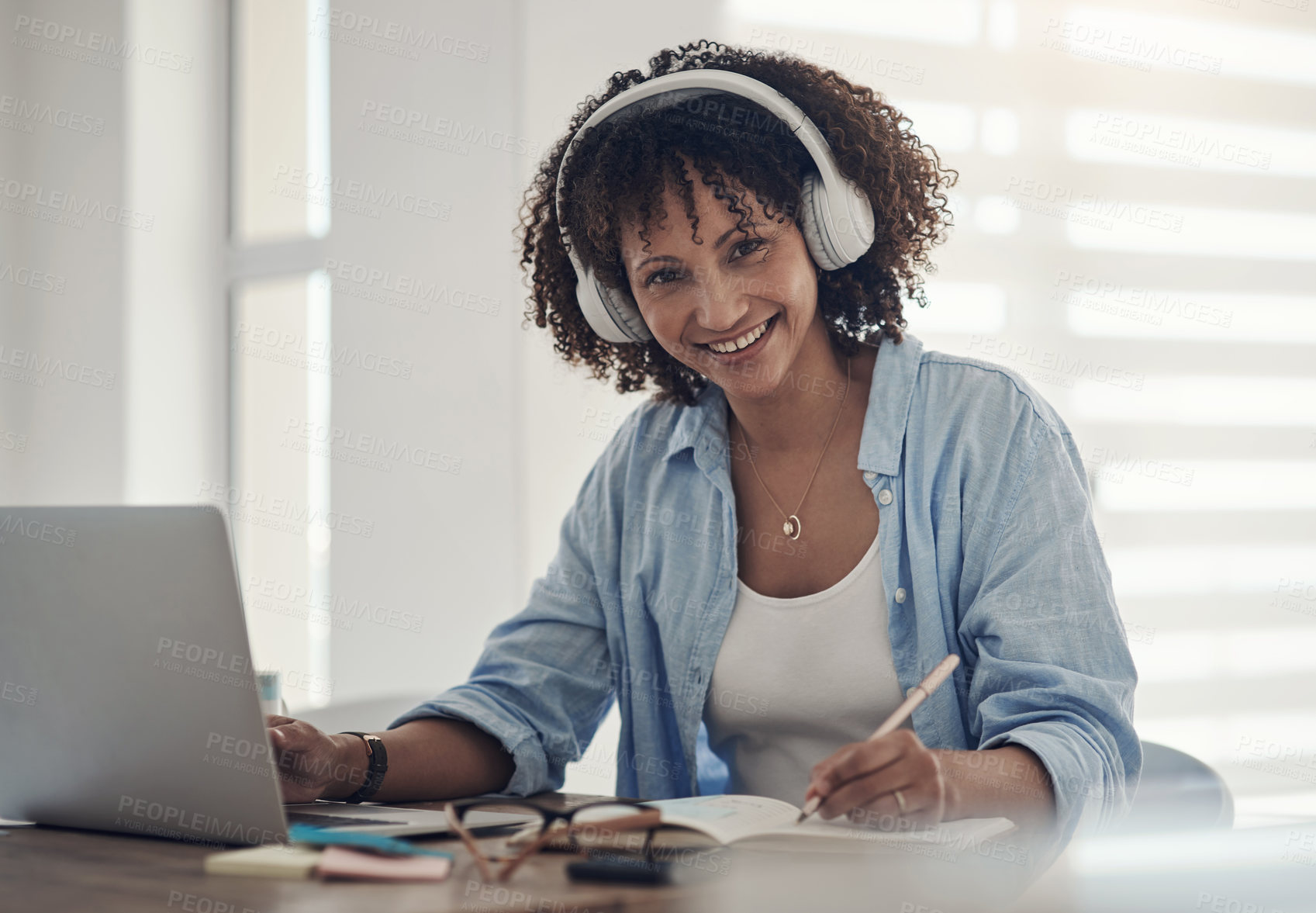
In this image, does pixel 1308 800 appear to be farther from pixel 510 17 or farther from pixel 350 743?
pixel 510 17

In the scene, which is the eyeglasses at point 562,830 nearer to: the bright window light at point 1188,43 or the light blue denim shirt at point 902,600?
the light blue denim shirt at point 902,600

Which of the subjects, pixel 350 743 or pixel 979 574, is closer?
pixel 350 743

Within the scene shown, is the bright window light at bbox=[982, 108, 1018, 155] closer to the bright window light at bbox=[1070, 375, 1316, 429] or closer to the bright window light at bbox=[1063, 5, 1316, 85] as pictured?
the bright window light at bbox=[1063, 5, 1316, 85]

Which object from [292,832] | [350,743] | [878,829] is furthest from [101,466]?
[878,829]

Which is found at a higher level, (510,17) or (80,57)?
(80,57)

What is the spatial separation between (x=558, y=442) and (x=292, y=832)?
4.90ft

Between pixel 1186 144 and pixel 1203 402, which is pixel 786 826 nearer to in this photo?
pixel 1203 402

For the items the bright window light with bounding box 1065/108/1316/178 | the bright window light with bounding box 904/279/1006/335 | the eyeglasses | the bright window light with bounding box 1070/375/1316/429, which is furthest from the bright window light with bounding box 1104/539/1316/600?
the eyeglasses

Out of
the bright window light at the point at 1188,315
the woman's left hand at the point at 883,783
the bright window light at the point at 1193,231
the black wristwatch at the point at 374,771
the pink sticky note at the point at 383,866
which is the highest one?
the bright window light at the point at 1193,231

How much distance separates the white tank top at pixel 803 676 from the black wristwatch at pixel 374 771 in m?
0.41

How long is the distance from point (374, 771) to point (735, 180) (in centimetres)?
75

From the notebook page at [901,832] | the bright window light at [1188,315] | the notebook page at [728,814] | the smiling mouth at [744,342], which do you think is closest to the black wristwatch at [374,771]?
the notebook page at [728,814]

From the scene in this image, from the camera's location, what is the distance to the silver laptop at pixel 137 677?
763mm

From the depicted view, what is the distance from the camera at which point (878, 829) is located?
823mm
